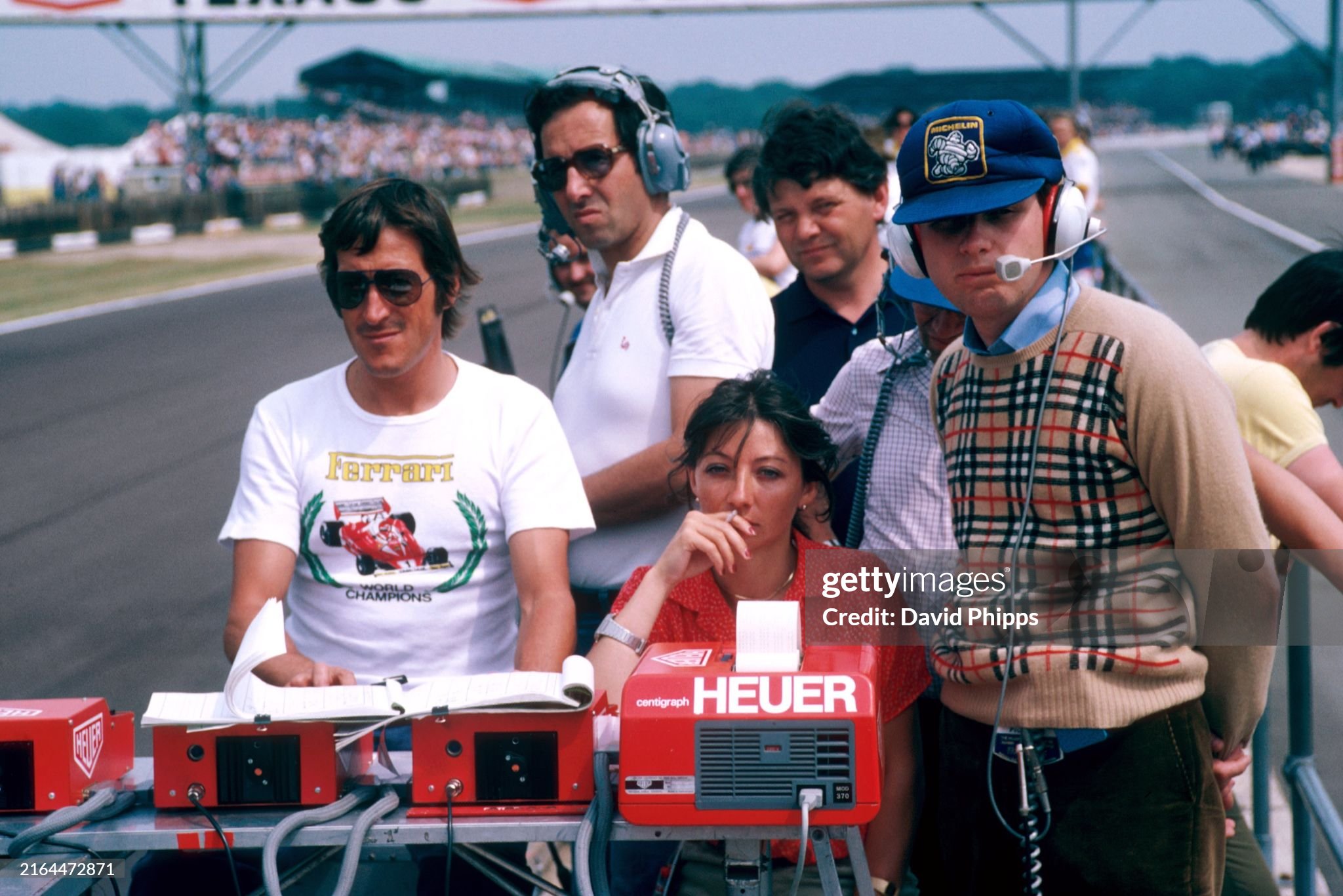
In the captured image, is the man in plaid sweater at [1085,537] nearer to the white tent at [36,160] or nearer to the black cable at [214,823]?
the black cable at [214,823]

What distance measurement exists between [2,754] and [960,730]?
62.8 inches

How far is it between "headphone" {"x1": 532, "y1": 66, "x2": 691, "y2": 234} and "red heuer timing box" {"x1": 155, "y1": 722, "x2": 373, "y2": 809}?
1706 millimetres

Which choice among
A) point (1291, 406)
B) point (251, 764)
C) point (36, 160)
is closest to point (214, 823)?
point (251, 764)

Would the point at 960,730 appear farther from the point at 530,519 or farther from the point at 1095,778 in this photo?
the point at 530,519

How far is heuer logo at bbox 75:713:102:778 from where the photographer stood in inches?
81.3

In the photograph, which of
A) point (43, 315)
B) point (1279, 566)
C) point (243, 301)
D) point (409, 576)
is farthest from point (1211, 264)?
point (409, 576)

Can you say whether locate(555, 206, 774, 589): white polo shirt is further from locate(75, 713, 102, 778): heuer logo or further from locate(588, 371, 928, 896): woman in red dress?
locate(75, 713, 102, 778): heuer logo

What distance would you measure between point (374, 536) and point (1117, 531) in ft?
4.98

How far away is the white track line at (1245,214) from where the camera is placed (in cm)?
1479

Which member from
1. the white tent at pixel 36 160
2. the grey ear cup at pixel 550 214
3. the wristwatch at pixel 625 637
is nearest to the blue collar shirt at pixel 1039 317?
the wristwatch at pixel 625 637

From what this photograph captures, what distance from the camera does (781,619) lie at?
6.31 ft

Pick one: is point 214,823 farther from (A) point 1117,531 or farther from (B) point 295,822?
(A) point 1117,531

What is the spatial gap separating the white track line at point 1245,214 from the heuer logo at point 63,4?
12.8 metres

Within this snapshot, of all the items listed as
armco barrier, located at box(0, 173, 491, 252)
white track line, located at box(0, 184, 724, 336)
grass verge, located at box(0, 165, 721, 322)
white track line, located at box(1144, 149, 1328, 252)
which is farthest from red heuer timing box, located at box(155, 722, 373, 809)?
armco barrier, located at box(0, 173, 491, 252)
